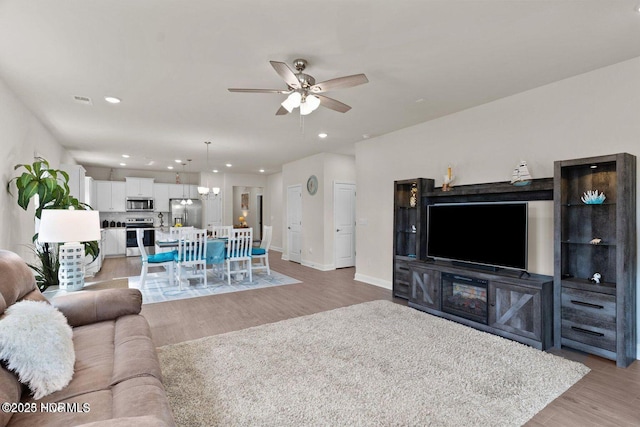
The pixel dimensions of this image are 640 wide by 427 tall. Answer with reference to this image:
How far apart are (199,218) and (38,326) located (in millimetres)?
8889

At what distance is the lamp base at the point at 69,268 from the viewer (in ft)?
9.66

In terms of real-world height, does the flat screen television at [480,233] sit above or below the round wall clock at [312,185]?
below

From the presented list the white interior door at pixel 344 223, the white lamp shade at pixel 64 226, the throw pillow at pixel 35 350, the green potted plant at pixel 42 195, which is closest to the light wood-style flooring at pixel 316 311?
the white interior door at pixel 344 223

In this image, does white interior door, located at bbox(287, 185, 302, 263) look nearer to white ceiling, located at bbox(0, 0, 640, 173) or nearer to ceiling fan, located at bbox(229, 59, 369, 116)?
white ceiling, located at bbox(0, 0, 640, 173)

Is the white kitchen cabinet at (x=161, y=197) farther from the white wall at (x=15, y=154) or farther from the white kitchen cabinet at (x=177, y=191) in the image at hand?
the white wall at (x=15, y=154)

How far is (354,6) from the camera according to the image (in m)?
2.17

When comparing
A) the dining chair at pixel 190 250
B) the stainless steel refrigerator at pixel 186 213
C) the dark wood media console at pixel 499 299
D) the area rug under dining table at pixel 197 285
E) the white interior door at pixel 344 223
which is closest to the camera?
the dark wood media console at pixel 499 299

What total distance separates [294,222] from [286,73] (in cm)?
614

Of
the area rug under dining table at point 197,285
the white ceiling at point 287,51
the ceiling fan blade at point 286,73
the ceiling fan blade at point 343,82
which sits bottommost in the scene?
the area rug under dining table at point 197,285

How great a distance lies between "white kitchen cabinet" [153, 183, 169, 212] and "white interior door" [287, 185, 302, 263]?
159 inches

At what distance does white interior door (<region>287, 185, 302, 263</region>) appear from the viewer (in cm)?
823

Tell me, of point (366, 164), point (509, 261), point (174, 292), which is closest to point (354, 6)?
point (509, 261)

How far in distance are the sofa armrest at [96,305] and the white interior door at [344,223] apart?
197 inches

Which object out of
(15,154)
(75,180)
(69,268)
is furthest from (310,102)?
(75,180)
